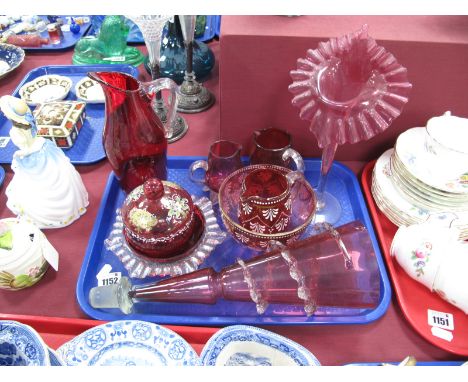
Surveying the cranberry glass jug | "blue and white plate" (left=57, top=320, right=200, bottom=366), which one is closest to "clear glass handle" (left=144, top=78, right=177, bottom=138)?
the cranberry glass jug

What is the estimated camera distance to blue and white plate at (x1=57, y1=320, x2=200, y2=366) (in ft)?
1.93

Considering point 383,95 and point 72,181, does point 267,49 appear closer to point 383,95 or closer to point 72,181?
point 383,95

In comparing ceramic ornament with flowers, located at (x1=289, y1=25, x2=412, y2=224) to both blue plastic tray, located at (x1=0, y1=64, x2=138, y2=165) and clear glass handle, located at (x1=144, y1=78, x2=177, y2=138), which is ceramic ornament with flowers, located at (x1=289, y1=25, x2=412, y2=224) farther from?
blue plastic tray, located at (x1=0, y1=64, x2=138, y2=165)

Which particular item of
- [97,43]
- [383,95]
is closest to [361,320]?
[383,95]

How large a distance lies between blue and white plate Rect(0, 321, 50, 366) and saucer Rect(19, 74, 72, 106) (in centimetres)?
76

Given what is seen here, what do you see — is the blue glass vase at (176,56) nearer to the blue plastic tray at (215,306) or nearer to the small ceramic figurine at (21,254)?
the blue plastic tray at (215,306)

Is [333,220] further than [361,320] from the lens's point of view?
Yes

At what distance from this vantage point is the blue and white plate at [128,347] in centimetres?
59

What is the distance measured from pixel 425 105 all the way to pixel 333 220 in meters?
0.31

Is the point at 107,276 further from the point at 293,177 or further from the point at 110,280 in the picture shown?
the point at 293,177

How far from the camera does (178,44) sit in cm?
109

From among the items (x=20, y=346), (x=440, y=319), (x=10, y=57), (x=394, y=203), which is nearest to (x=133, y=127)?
(x=20, y=346)

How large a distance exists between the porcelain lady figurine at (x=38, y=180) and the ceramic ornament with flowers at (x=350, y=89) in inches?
17.7

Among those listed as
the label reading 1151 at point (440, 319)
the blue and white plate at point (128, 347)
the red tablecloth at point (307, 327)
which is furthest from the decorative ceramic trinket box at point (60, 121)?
the label reading 1151 at point (440, 319)
